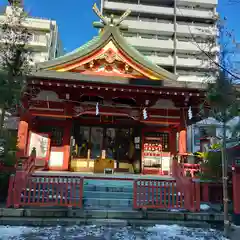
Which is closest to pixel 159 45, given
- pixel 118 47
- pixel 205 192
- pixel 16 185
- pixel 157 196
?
pixel 118 47

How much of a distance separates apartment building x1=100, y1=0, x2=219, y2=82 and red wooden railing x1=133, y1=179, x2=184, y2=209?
34.3 metres

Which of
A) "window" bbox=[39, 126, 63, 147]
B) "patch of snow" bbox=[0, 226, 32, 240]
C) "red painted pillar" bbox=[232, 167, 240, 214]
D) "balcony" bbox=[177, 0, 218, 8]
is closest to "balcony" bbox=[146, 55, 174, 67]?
"balcony" bbox=[177, 0, 218, 8]

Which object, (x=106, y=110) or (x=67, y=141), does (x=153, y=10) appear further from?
(x=67, y=141)

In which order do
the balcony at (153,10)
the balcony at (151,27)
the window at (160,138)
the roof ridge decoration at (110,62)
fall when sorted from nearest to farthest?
the roof ridge decoration at (110,62)
the window at (160,138)
the balcony at (151,27)
the balcony at (153,10)

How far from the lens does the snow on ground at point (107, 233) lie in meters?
5.38

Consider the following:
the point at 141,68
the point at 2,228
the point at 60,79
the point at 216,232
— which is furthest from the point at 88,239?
the point at 141,68

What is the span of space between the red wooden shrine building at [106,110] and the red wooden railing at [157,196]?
392cm

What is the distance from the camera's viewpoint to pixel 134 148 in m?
12.7

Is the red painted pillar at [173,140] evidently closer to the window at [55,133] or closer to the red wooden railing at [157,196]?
the red wooden railing at [157,196]

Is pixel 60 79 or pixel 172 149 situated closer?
pixel 60 79

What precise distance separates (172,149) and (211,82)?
6698 millimetres

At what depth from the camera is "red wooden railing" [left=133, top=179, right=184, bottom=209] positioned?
7.01 meters

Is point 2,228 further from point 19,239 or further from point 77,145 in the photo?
point 77,145

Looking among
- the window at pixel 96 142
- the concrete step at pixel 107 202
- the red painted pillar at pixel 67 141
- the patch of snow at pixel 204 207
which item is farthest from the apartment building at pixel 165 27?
the concrete step at pixel 107 202
